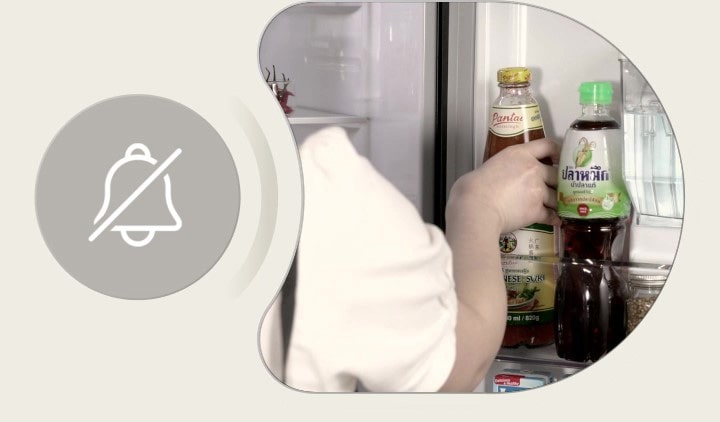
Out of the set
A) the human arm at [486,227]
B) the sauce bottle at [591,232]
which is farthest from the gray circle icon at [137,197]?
the sauce bottle at [591,232]

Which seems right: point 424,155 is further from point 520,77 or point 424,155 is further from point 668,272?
point 668,272

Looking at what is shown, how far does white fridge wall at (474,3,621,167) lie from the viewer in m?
1.27

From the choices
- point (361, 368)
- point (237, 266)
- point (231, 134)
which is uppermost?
point (231, 134)

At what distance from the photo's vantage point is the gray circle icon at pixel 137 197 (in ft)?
3.98

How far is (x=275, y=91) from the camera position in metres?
1.23

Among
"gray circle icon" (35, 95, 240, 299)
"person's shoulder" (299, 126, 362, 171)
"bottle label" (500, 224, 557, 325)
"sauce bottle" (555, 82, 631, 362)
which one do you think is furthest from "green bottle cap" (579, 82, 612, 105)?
"gray circle icon" (35, 95, 240, 299)

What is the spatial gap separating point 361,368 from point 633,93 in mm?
372

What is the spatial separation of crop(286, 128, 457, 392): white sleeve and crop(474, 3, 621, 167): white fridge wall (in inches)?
4.8

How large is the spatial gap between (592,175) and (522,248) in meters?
0.10

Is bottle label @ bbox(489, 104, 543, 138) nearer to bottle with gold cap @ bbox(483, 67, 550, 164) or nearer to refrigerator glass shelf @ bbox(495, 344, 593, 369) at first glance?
bottle with gold cap @ bbox(483, 67, 550, 164)

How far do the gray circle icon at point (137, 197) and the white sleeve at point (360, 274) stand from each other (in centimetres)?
8

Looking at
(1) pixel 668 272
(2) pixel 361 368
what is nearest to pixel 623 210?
(1) pixel 668 272

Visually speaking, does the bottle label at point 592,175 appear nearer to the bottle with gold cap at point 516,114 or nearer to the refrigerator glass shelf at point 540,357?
the bottle with gold cap at point 516,114

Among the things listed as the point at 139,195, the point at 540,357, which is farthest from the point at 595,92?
the point at 139,195
